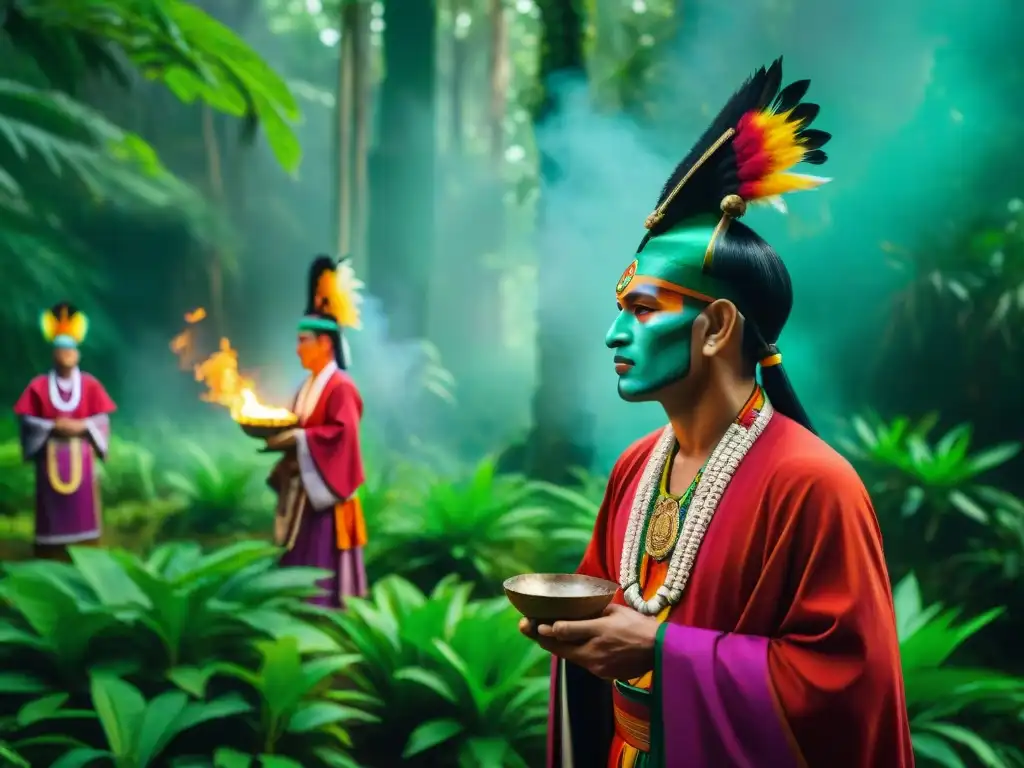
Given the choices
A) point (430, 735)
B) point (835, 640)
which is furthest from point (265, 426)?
point (835, 640)

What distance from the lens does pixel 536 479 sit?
23.9 feet

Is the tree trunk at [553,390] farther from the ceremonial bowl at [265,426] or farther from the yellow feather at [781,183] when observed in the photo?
the yellow feather at [781,183]

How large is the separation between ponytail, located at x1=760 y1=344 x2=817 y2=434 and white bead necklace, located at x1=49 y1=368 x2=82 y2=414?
498cm

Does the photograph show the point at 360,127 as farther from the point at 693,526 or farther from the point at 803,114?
the point at 693,526

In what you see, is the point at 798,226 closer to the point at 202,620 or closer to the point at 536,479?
the point at 536,479

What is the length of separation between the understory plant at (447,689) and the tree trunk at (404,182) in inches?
239

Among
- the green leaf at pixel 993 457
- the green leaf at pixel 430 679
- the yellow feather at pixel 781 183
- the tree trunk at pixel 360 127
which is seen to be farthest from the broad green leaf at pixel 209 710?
the tree trunk at pixel 360 127

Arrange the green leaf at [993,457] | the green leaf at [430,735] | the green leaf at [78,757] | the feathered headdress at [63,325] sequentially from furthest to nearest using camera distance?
1. the green leaf at [993,457]
2. the feathered headdress at [63,325]
3. the green leaf at [430,735]
4. the green leaf at [78,757]

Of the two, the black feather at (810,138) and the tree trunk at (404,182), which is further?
the tree trunk at (404,182)

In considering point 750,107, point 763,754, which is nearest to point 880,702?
point 763,754

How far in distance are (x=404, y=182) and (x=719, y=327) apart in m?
8.46

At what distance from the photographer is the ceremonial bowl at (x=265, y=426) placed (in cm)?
391

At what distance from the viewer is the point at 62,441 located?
4973mm

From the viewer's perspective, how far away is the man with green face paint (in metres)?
1.18
